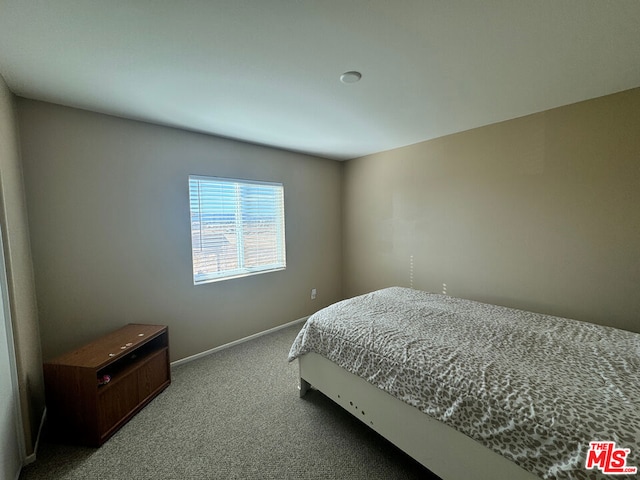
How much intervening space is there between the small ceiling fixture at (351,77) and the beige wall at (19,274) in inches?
81.5

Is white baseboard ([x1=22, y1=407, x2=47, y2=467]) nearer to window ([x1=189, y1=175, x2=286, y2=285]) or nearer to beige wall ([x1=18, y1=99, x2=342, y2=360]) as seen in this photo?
beige wall ([x1=18, y1=99, x2=342, y2=360])

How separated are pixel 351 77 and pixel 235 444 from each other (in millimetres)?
2496

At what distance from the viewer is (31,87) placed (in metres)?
1.66

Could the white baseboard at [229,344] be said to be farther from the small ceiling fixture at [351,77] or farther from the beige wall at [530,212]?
the small ceiling fixture at [351,77]

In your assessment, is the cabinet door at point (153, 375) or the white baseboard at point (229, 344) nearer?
the cabinet door at point (153, 375)

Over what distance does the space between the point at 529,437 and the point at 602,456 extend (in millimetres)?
193

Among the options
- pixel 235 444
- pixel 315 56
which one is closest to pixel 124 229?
pixel 235 444

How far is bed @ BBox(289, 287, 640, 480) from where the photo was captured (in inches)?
36.3

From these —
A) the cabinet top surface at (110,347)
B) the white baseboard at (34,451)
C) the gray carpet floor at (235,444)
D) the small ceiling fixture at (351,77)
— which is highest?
the small ceiling fixture at (351,77)

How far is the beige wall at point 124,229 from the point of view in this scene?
6.17 feet

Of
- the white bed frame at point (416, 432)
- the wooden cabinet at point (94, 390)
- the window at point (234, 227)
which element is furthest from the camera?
the window at point (234, 227)

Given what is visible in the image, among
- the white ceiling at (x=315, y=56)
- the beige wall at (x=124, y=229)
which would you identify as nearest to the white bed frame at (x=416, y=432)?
the beige wall at (x=124, y=229)

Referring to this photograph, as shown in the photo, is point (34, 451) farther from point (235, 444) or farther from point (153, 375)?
point (235, 444)

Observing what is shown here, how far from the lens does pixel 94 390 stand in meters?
1.56
